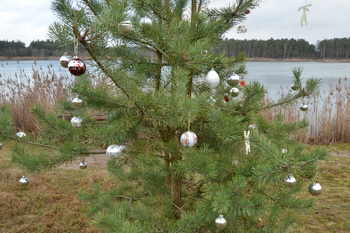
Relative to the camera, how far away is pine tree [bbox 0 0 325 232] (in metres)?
1.03

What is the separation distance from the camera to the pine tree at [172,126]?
1027 millimetres

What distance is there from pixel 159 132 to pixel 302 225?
5.45ft

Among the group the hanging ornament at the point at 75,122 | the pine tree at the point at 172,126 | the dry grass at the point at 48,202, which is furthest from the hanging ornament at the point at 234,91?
the dry grass at the point at 48,202

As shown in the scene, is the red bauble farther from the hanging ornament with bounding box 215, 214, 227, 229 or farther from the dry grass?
the dry grass

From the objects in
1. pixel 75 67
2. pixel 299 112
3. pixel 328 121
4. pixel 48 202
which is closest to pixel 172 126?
pixel 75 67

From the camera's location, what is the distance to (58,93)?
5520 millimetres

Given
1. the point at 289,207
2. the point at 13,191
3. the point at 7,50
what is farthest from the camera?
the point at 7,50

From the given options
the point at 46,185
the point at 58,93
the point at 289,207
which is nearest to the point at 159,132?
the point at 289,207

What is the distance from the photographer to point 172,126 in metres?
1.40

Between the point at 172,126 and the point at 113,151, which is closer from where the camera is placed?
the point at 113,151

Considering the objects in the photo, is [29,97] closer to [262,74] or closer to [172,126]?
[172,126]

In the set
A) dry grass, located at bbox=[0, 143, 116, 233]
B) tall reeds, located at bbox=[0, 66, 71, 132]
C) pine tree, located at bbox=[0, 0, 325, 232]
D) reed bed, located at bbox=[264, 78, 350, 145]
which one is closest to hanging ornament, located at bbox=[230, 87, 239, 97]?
pine tree, located at bbox=[0, 0, 325, 232]

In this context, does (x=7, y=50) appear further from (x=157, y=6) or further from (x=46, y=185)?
(x=157, y=6)

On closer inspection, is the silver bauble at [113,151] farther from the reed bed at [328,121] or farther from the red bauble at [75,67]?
the reed bed at [328,121]
